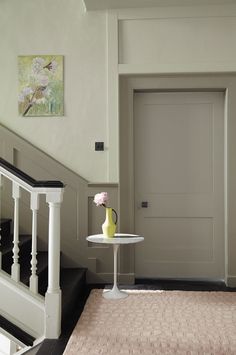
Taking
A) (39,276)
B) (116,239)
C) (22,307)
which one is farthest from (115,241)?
(22,307)

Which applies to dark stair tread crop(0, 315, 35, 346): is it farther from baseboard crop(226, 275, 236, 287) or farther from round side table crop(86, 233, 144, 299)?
baseboard crop(226, 275, 236, 287)

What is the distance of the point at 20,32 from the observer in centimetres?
404

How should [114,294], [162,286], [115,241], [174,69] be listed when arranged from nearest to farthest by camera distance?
1. [115,241]
2. [114,294]
3. [162,286]
4. [174,69]

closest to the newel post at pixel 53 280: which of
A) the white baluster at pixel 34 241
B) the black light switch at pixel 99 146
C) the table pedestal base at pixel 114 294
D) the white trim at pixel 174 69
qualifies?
the white baluster at pixel 34 241

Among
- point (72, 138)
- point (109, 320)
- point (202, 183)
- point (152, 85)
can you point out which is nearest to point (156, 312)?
point (109, 320)

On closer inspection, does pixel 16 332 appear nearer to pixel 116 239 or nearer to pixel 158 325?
pixel 158 325

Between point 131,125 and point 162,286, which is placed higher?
point 131,125

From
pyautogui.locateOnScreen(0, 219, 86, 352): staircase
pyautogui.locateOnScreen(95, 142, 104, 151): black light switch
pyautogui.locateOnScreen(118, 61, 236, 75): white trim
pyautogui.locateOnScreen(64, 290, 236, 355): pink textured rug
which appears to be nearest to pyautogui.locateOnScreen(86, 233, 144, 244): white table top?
pyautogui.locateOnScreen(0, 219, 86, 352): staircase

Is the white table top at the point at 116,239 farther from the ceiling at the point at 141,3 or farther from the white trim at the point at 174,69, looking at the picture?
the ceiling at the point at 141,3

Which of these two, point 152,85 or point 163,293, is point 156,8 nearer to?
point 152,85

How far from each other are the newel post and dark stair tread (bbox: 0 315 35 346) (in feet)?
0.59

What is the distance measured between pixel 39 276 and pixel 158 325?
106 cm

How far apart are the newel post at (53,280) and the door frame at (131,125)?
1477 millimetres

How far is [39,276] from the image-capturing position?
3.08 m
